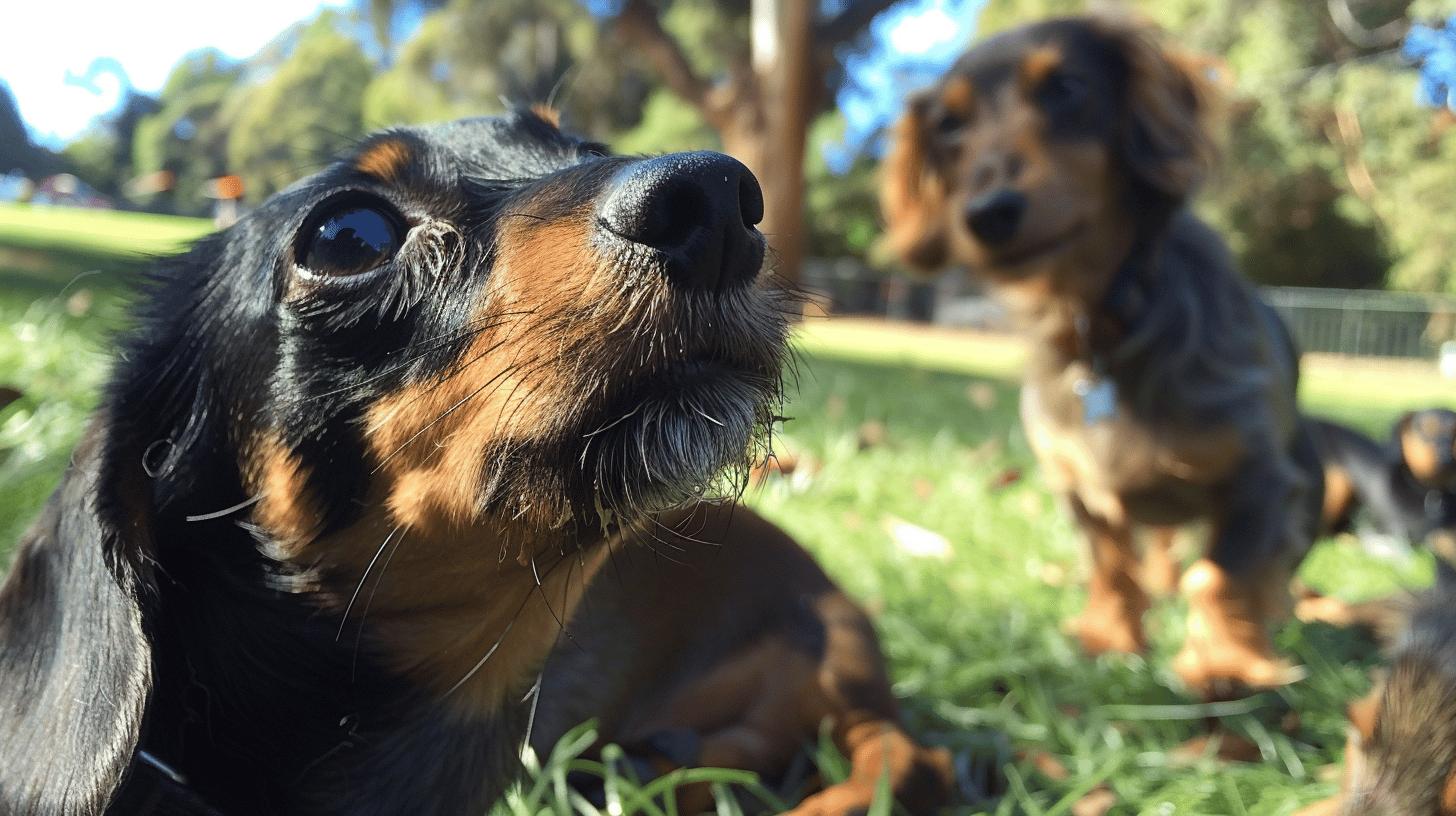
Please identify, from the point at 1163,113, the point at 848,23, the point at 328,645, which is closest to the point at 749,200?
the point at 328,645

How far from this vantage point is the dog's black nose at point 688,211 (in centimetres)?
109

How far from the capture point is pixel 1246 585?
266 centimetres

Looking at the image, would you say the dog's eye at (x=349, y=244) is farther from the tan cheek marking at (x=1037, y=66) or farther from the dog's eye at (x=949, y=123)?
the dog's eye at (x=949, y=123)

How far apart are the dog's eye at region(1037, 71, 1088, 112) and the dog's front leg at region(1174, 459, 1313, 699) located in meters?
1.25

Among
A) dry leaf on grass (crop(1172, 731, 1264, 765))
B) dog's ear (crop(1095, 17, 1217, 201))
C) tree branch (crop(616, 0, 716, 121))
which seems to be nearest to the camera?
dry leaf on grass (crop(1172, 731, 1264, 765))

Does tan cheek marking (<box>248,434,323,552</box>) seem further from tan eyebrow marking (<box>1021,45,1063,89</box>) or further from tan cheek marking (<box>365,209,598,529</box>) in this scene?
tan eyebrow marking (<box>1021,45,1063,89</box>)

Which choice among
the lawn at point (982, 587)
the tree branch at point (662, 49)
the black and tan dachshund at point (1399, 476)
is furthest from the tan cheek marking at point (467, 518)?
the tree branch at point (662, 49)

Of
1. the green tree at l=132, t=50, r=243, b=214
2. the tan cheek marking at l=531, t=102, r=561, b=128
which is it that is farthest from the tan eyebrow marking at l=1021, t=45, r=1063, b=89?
the green tree at l=132, t=50, r=243, b=214

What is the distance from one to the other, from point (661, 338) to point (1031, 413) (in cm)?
251

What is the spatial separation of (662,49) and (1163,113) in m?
8.71

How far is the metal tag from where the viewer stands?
297cm

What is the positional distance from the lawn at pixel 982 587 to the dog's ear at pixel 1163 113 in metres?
1.28

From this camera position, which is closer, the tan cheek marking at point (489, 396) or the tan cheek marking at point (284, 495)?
the tan cheek marking at point (489, 396)

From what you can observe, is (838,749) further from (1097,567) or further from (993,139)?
(993,139)
